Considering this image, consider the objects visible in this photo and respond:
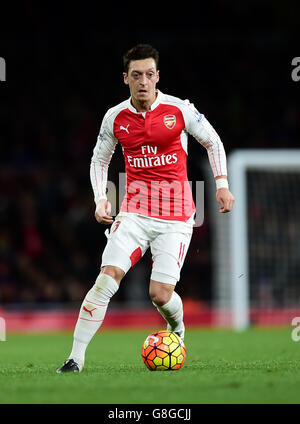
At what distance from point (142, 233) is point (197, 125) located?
38.3 inches

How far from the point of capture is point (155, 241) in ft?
21.8

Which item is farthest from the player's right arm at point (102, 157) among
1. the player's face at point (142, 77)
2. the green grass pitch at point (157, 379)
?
the green grass pitch at point (157, 379)

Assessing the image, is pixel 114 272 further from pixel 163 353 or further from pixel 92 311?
pixel 163 353

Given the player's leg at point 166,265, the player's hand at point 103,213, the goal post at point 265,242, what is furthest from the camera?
the goal post at point 265,242

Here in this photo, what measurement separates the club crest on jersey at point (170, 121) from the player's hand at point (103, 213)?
794 millimetres

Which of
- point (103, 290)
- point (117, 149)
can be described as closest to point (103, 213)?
point (103, 290)

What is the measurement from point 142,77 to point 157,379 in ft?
7.78

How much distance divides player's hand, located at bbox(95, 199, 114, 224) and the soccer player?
0.06 feet

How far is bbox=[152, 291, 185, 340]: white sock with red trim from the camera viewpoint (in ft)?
22.1

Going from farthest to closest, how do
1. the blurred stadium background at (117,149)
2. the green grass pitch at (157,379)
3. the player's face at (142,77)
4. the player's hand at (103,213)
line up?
the blurred stadium background at (117,149) < the player's face at (142,77) < the player's hand at (103,213) < the green grass pitch at (157,379)

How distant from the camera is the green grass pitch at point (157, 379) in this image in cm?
461

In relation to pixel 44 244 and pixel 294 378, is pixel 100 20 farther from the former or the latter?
pixel 294 378

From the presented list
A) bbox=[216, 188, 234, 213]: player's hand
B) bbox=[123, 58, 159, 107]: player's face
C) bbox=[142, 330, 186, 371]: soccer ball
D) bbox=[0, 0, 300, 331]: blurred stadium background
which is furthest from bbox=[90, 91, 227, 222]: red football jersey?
bbox=[0, 0, 300, 331]: blurred stadium background

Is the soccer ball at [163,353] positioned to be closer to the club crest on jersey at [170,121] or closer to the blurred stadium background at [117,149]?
the club crest on jersey at [170,121]
